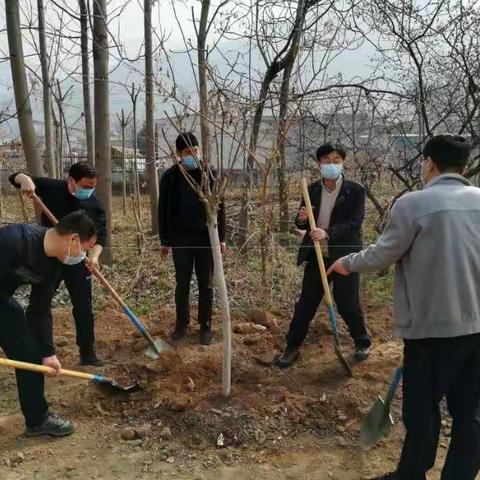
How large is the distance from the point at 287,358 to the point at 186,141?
1.76 m

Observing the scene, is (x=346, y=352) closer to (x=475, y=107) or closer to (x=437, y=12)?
(x=475, y=107)

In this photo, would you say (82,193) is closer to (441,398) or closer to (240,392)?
(240,392)

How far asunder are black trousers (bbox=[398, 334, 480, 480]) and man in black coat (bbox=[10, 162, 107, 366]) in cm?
226

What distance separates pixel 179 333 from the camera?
4.39 meters

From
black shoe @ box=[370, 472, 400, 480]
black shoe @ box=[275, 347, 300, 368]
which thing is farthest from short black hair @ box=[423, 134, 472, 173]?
black shoe @ box=[275, 347, 300, 368]

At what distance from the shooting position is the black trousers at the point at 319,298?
3.72 metres

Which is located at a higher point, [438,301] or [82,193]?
[82,193]

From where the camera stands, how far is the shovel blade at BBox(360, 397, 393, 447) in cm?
299

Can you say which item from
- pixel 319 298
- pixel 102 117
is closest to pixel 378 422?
pixel 319 298

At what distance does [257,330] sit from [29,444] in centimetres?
209

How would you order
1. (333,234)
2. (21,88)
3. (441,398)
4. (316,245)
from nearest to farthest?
(441,398) < (316,245) < (333,234) < (21,88)

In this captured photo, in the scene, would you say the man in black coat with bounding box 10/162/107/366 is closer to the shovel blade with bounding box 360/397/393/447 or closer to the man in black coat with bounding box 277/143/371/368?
the man in black coat with bounding box 277/143/371/368

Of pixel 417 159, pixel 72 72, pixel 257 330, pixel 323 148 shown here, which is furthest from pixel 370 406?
pixel 72 72

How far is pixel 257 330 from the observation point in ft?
14.9
